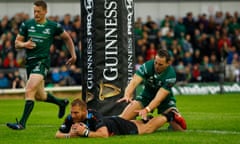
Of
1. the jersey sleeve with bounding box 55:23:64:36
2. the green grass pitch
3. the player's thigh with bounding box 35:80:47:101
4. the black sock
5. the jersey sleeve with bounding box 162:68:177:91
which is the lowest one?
the green grass pitch

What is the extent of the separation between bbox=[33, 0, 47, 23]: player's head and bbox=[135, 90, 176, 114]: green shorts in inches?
95.2

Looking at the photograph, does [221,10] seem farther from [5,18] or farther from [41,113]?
[41,113]

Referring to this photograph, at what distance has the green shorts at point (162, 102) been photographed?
542 inches

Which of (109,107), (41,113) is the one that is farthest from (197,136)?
(41,113)

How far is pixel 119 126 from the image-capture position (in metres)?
12.8

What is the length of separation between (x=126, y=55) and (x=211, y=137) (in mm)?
4021

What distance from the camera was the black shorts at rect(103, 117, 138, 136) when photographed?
41.3 ft

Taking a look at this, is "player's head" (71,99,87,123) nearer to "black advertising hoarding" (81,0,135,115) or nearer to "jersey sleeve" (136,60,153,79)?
"jersey sleeve" (136,60,153,79)

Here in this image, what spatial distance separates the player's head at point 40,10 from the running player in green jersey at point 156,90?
237 cm

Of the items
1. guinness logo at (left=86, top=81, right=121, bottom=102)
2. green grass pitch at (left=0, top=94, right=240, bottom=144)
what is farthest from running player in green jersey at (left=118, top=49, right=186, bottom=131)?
guinness logo at (left=86, top=81, right=121, bottom=102)

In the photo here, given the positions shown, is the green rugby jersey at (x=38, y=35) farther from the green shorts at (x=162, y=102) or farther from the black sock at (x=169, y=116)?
the black sock at (x=169, y=116)

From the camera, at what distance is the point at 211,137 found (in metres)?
12.4

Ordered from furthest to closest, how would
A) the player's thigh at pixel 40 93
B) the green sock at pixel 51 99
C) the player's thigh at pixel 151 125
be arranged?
the green sock at pixel 51 99 < the player's thigh at pixel 40 93 < the player's thigh at pixel 151 125

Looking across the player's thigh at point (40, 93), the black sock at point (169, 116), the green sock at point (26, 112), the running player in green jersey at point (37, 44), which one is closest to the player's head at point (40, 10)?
the running player in green jersey at point (37, 44)
